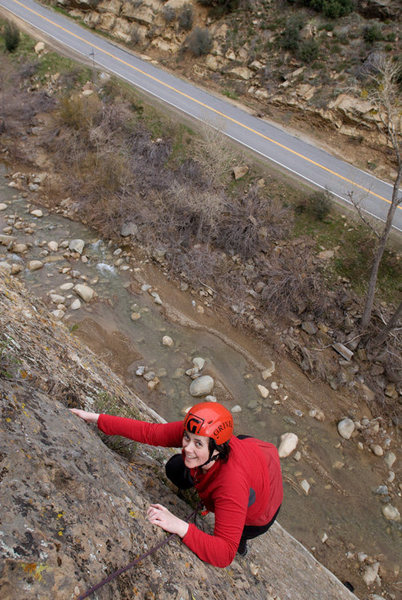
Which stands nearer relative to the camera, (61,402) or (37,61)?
(61,402)

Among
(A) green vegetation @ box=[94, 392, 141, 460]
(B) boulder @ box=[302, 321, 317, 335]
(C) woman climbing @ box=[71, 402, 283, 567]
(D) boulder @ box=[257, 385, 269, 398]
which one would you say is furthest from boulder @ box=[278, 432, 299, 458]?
(C) woman climbing @ box=[71, 402, 283, 567]

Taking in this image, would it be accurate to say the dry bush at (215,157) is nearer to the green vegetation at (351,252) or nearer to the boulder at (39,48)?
the green vegetation at (351,252)

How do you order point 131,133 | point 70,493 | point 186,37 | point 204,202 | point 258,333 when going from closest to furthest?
point 70,493 → point 258,333 → point 204,202 → point 131,133 → point 186,37

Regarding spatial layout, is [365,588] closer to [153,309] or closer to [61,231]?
[153,309]

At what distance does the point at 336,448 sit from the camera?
316 inches

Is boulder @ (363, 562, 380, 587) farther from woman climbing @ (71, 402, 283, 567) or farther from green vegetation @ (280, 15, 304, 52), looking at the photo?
green vegetation @ (280, 15, 304, 52)

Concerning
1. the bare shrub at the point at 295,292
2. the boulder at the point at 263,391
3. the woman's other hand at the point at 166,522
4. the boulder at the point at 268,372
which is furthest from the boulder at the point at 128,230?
the woman's other hand at the point at 166,522

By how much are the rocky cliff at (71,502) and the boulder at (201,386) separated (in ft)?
16.1

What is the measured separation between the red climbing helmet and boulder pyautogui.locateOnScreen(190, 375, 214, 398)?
20.2ft

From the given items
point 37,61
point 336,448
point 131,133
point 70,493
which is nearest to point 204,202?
point 131,133

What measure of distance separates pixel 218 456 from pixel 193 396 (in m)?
6.07

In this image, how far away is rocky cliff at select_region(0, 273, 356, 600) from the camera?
64.1 inches

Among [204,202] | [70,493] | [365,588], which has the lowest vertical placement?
[365,588]

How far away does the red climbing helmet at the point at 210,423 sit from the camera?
7.16 feet
